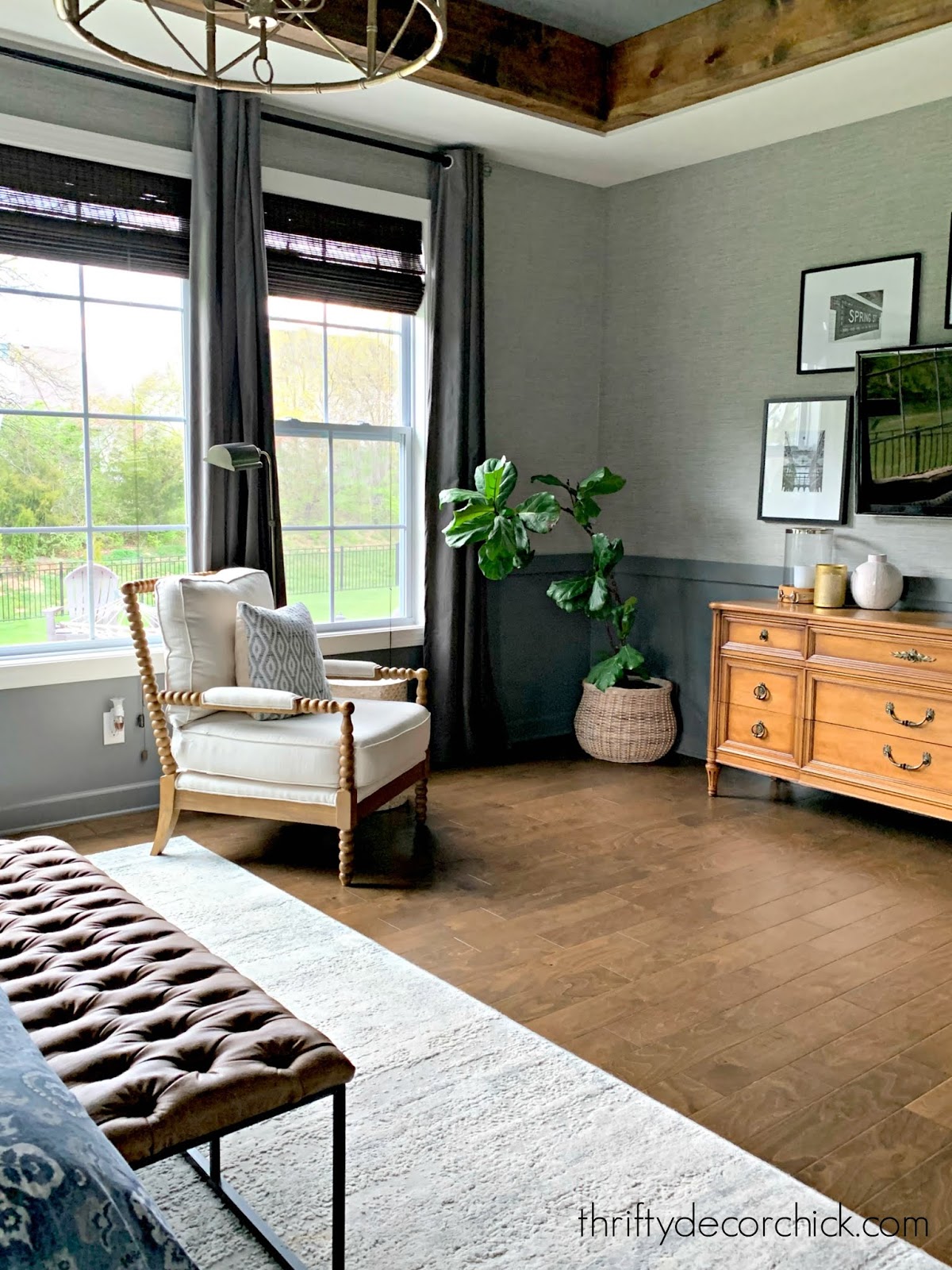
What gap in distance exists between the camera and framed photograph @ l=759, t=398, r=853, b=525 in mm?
4621

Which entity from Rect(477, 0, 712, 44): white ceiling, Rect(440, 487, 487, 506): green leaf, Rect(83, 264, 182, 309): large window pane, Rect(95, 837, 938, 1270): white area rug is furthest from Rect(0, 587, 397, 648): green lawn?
Rect(477, 0, 712, 44): white ceiling

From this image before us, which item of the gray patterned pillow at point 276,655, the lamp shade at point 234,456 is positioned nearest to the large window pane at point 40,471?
the lamp shade at point 234,456

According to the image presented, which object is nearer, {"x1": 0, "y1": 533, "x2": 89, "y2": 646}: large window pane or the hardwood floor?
the hardwood floor

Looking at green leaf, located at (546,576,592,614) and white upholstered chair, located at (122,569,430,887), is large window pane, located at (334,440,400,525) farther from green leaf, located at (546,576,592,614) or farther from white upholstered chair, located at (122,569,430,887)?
white upholstered chair, located at (122,569,430,887)

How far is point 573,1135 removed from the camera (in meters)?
2.18

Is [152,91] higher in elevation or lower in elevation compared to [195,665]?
higher

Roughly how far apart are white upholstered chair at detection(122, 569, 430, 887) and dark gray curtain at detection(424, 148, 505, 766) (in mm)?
1082

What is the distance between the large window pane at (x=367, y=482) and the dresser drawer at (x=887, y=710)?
6.82 ft

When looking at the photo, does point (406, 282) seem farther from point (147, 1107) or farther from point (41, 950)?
point (147, 1107)

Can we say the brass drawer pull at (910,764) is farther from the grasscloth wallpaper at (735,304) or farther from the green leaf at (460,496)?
the green leaf at (460,496)

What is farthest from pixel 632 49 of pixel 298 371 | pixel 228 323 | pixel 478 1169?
pixel 478 1169

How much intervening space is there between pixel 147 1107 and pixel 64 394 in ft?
10.4

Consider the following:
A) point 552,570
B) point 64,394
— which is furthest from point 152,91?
point 552,570

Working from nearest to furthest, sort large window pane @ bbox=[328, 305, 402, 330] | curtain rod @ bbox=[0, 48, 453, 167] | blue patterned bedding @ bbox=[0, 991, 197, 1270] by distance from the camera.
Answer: blue patterned bedding @ bbox=[0, 991, 197, 1270] → curtain rod @ bbox=[0, 48, 453, 167] → large window pane @ bbox=[328, 305, 402, 330]
